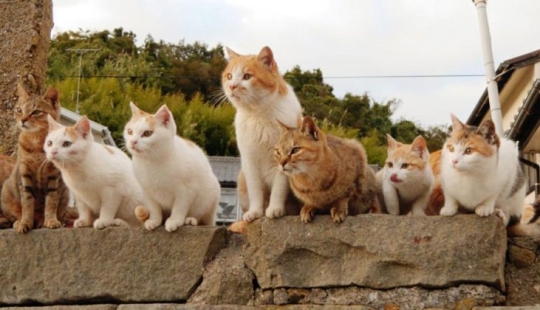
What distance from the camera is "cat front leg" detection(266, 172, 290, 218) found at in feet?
13.3

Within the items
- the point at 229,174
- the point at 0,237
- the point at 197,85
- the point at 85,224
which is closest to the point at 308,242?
the point at 85,224

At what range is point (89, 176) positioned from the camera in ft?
14.5

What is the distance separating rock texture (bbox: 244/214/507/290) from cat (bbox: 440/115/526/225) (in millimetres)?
135

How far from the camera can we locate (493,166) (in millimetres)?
3943

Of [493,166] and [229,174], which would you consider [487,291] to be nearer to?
[493,166]

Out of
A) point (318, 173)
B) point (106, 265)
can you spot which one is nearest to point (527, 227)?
point (318, 173)

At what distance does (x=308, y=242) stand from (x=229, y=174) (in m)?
10.7

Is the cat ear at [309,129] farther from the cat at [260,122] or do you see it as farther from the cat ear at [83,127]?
the cat ear at [83,127]

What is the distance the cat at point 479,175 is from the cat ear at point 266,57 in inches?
47.1

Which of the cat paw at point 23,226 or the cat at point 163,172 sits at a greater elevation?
the cat at point 163,172

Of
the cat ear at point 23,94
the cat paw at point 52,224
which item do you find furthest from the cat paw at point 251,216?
the cat ear at point 23,94

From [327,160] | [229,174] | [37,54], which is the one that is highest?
[37,54]

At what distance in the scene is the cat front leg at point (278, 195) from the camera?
13.3 ft

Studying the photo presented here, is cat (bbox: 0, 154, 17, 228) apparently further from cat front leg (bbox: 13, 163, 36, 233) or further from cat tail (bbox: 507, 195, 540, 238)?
cat tail (bbox: 507, 195, 540, 238)
